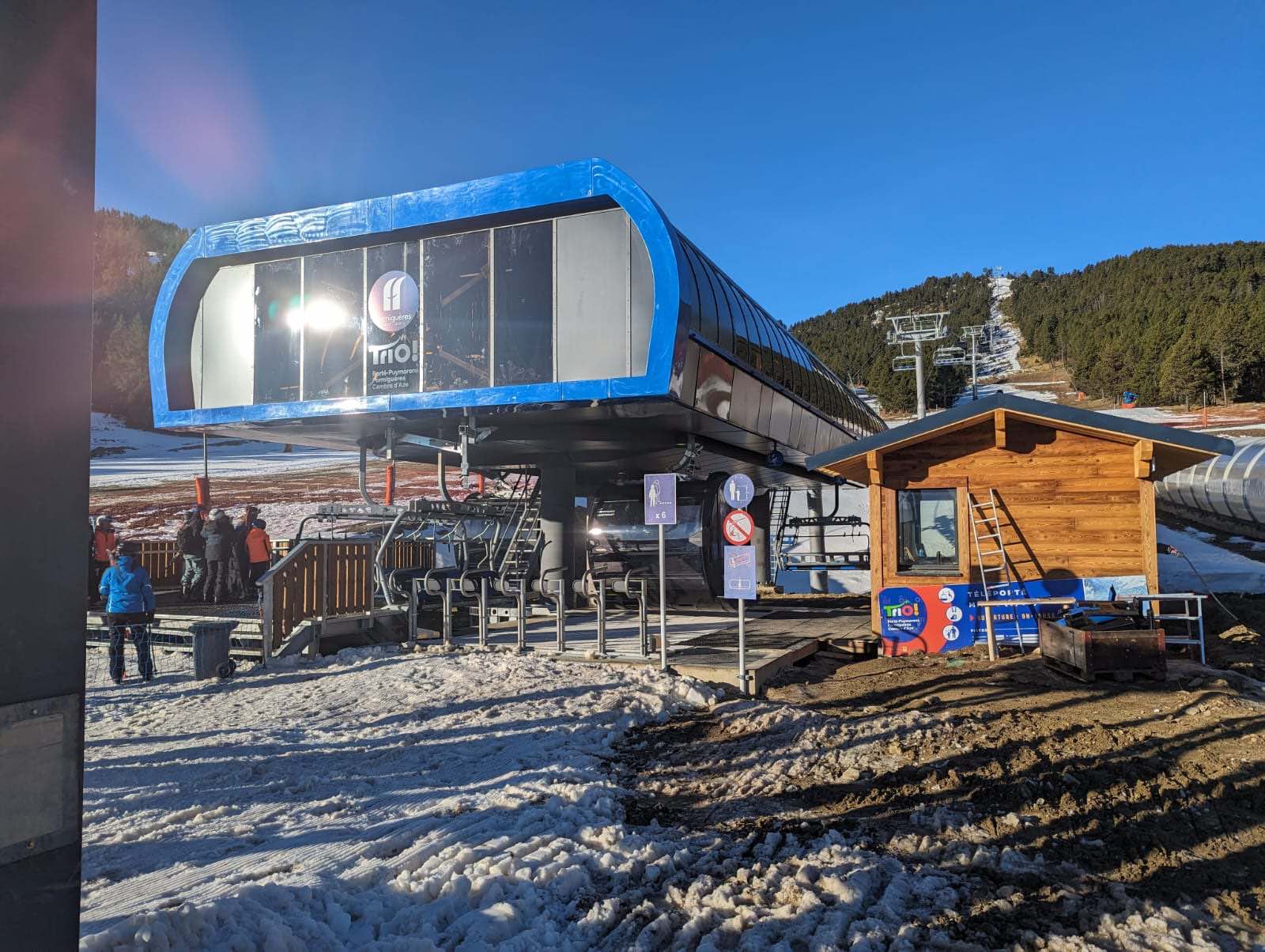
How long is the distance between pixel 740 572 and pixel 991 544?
14.7 ft

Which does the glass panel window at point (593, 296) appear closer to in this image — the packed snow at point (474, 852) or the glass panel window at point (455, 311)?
the glass panel window at point (455, 311)

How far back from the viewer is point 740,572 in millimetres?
10281

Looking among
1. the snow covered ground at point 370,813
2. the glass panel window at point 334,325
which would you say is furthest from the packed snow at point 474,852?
the glass panel window at point 334,325

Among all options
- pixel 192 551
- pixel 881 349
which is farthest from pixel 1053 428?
pixel 881 349

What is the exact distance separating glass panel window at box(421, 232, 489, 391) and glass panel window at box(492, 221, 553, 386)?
28 centimetres

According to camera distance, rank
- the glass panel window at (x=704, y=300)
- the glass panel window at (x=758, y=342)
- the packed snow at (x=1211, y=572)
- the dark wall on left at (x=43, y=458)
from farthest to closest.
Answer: the glass panel window at (x=758, y=342) < the packed snow at (x=1211, y=572) < the glass panel window at (x=704, y=300) < the dark wall on left at (x=43, y=458)

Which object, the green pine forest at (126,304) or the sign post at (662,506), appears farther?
the green pine forest at (126,304)

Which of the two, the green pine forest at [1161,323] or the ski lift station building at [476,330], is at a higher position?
the green pine forest at [1161,323]

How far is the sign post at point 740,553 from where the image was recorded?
9.96 metres

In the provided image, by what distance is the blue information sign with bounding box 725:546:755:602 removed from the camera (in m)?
10.2

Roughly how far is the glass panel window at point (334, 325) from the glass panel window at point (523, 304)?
2763 mm

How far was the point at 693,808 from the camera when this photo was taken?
614cm

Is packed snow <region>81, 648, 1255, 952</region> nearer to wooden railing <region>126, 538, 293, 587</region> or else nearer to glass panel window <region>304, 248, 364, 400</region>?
glass panel window <region>304, 248, 364, 400</region>

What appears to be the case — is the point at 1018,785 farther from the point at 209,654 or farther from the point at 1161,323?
the point at 1161,323
